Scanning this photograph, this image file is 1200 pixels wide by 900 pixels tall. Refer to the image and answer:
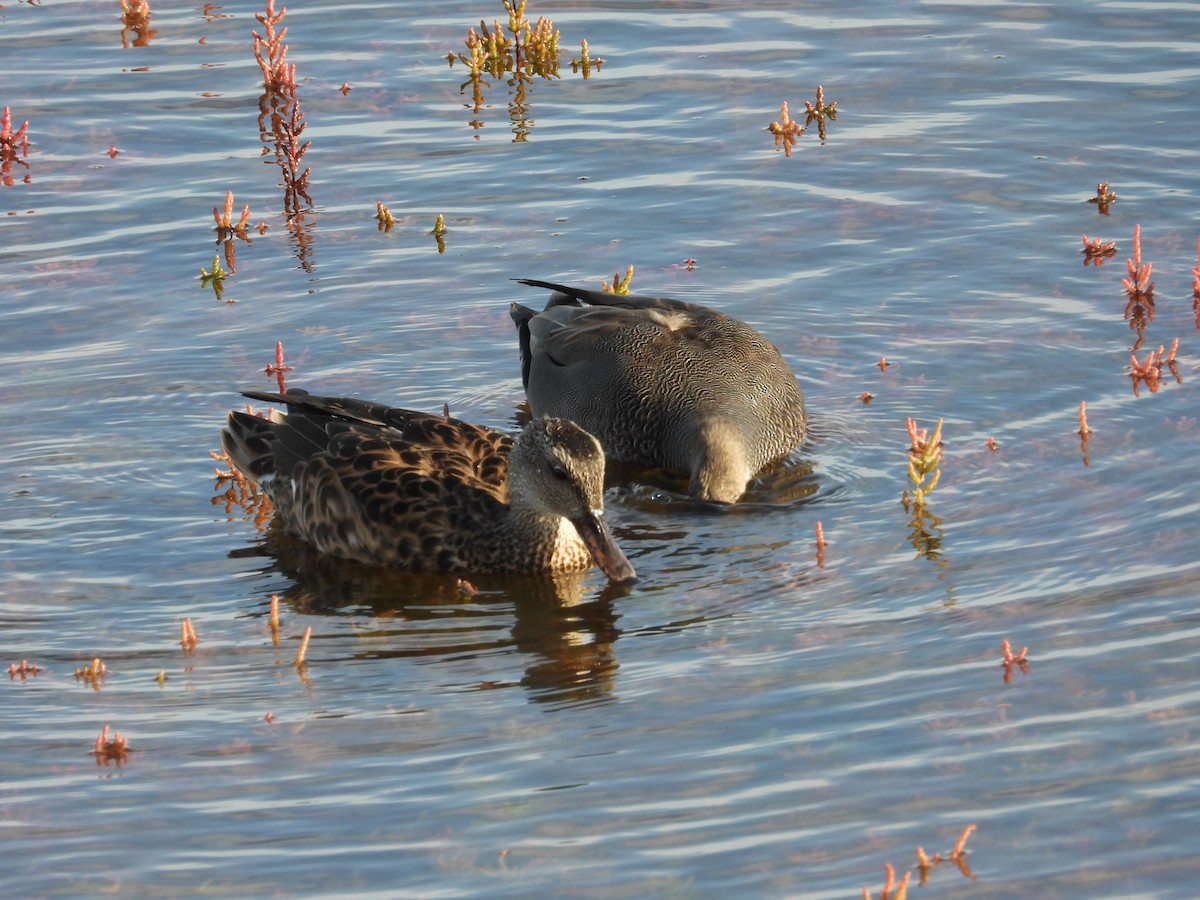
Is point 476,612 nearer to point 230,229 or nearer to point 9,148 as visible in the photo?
point 230,229

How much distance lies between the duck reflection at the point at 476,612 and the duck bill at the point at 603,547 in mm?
149

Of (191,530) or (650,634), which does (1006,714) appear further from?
(191,530)

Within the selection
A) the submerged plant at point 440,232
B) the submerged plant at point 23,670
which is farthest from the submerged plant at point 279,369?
the submerged plant at point 23,670

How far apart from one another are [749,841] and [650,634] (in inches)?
71.6

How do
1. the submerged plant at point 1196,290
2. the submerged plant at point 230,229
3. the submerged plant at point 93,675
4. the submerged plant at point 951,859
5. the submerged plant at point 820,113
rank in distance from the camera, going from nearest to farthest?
the submerged plant at point 951,859 < the submerged plant at point 93,675 < the submerged plant at point 1196,290 < the submerged plant at point 230,229 < the submerged plant at point 820,113

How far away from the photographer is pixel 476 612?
8.10 meters

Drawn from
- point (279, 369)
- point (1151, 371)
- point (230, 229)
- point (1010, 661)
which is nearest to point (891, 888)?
point (1010, 661)

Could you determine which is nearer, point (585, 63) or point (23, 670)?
point (23, 670)

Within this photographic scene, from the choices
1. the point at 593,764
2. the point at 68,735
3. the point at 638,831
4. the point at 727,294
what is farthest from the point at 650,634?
the point at 727,294

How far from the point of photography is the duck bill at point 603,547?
26.4 ft

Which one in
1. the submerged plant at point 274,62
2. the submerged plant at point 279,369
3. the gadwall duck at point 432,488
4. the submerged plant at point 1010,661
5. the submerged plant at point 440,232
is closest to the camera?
the submerged plant at point 1010,661

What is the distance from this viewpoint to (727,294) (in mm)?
11250

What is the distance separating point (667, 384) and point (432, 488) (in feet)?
5.44

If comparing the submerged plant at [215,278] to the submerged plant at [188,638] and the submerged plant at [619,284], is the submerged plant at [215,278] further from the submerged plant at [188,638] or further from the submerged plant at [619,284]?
the submerged plant at [188,638]
